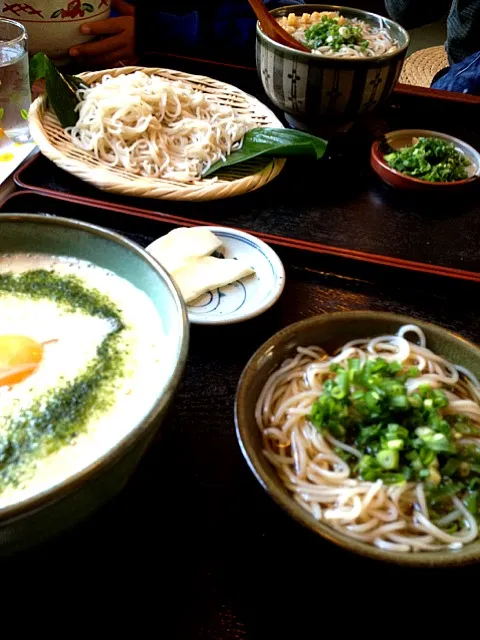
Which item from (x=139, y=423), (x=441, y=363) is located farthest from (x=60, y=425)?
(x=441, y=363)

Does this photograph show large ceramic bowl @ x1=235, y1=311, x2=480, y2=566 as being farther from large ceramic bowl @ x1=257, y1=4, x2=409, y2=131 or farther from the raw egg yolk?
large ceramic bowl @ x1=257, y1=4, x2=409, y2=131

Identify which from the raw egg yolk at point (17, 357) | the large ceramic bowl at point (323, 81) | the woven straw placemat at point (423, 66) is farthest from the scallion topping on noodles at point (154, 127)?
the woven straw placemat at point (423, 66)

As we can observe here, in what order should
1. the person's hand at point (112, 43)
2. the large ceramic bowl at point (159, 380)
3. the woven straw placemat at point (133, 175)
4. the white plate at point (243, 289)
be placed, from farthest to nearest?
1. the person's hand at point (112, 43)
2. the woven straw placemat at point (133, 175)
3. the white plate at point (243, 289)
4. the large ceramic bowl at point (159, 380)

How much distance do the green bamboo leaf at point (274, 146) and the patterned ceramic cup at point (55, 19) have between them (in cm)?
103

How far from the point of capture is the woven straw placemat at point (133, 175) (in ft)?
6.50

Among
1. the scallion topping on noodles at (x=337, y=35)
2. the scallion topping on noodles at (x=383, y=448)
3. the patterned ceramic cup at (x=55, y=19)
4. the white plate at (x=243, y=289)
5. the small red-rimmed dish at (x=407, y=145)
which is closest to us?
the scallion topping on noodles at (x=383, y=448)

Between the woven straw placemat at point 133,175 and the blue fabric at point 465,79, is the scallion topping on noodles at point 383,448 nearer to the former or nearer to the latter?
the woven straw placemat at point 133,175

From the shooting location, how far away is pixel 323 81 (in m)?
2.21

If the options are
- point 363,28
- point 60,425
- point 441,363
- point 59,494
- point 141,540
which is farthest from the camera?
point 363,28

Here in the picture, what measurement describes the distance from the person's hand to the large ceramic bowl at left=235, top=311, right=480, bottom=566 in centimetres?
212

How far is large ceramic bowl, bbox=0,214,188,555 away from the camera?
0.80 metres

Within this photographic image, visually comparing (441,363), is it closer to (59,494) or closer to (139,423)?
(139,423)

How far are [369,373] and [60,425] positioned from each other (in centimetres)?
60

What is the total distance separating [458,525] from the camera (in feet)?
3.51
